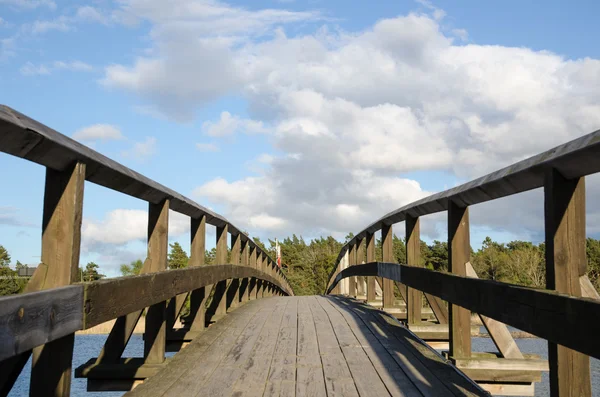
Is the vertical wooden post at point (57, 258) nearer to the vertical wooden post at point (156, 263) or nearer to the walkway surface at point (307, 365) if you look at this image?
the walkway surface at point (307, 365)

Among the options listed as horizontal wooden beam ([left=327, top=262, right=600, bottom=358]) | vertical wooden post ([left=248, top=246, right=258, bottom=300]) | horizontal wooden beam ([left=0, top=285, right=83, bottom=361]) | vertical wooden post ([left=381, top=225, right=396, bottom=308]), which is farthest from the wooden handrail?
vertical wooden post ([left=248, top=246, right=258, bottom=300])

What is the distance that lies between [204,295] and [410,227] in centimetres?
201

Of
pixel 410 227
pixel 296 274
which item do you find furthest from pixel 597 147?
pixel 296 274

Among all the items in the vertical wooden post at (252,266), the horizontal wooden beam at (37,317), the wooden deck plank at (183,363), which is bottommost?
the wooden deck plank at (183,363)

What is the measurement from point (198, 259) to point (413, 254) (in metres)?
2.01

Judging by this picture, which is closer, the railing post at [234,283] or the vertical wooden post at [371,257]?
the railing post at [234,283]

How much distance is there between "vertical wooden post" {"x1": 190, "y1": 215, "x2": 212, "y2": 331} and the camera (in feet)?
17.3

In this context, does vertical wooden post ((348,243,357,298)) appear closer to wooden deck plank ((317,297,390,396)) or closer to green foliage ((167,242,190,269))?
wooden deck plank ((317,297,390,396))

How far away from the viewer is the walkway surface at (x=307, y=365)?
342 centimetres

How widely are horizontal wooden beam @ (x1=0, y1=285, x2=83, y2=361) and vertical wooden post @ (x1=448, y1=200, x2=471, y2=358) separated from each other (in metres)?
2.45

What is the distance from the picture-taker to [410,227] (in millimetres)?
5816

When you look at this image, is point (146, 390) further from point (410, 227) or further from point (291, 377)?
point (410, 227)

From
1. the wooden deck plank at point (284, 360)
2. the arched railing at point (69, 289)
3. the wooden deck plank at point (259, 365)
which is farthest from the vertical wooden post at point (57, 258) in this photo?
the wooden deck plank at point (284, 360)

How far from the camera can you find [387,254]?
7.29m
